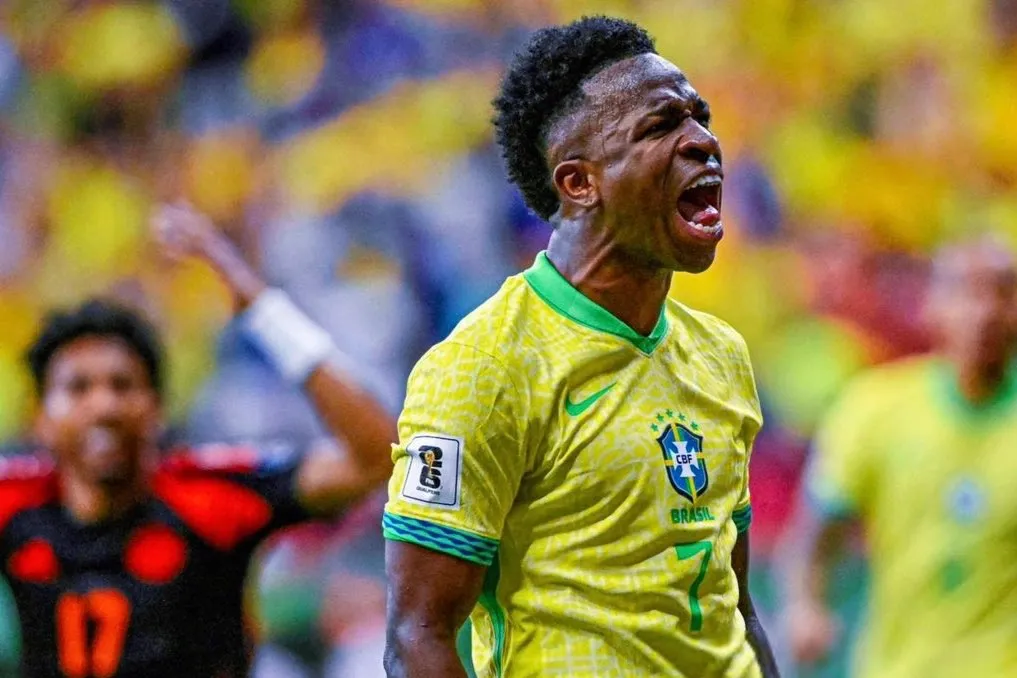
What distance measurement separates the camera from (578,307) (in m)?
2.19

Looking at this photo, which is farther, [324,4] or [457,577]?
[324,4]

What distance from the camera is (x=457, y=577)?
2.01 m

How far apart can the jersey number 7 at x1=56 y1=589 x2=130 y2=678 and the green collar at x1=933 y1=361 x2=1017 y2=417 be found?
7.50 ft

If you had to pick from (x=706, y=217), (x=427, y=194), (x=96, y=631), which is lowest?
(x=96, y=631)

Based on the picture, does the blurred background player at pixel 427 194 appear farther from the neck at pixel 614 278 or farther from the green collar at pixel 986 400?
the neck at pixel 614 278

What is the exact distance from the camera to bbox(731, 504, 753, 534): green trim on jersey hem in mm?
2395

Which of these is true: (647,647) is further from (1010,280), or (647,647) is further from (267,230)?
(267,230)

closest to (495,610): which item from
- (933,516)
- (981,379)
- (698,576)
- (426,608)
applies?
(426,608)

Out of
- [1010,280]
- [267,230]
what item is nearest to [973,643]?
[1010,280]

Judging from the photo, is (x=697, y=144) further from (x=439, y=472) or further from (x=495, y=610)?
(x=495, y=610)

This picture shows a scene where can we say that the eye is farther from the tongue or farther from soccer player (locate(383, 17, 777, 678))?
the tongue

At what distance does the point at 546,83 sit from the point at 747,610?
2.80 ft

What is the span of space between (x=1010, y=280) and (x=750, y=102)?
1689 millimetres

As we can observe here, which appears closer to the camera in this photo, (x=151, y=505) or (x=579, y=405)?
(x=579, y=405)
